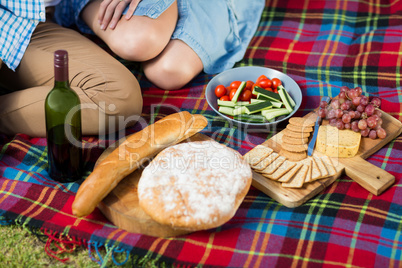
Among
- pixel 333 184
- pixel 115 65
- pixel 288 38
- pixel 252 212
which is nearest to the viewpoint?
pixel 252 212

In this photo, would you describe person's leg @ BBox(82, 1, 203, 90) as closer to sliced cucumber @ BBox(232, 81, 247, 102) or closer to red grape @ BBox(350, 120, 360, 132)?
sliced cucumber @ BBox(232, 81, 247, 102)

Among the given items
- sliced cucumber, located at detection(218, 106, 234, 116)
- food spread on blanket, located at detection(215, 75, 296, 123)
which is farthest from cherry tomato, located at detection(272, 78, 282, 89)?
sliced cucumber, located at detection(218, 106, 234, 116)

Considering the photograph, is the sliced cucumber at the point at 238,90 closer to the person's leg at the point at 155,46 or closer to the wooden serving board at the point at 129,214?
the person's leg at the point at 155,46

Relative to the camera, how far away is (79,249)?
6.05 feet

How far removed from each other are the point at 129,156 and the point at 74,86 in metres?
0.75

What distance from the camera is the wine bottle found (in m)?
1.83

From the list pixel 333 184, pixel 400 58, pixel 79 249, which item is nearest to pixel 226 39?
pixel 400 58

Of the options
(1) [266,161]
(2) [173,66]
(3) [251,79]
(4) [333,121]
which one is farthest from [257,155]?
(2) [173,66]

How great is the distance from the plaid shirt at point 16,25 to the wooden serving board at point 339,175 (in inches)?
54.7

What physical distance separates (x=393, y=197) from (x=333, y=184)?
0.88 ft

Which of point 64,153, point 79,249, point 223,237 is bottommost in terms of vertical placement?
point 79,249

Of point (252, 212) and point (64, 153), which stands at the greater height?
point (64, 153)

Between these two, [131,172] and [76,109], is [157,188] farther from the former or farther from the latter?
[76,109]

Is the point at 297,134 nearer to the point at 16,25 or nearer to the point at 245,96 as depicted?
the point at 245,96
